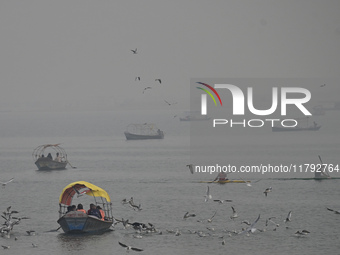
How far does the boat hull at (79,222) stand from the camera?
50906mm

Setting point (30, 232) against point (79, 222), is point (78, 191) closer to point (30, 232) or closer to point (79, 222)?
point (79, 222)

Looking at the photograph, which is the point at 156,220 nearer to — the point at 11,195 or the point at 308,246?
the point at 308,246

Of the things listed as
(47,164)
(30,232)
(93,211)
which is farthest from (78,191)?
(47,164)

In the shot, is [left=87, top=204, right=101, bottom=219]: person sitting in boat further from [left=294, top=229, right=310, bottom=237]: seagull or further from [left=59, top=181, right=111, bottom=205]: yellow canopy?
[left=294, top=229, right=310, bottom=237]: seagull

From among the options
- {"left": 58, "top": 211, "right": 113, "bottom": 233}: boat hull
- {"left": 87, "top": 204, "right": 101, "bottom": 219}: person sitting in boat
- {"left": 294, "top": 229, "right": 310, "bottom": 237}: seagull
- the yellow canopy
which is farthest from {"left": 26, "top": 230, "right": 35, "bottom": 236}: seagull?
{"left": 294, "top": 229, "right": 310, "bottom": 237}: seagull

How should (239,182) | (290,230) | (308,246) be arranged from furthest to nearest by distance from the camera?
(239,182) < (290,230) < (308,246)

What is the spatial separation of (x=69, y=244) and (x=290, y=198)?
30.1 m

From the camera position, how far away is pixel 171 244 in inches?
1954

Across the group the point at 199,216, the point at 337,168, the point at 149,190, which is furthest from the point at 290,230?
the point at 337,168

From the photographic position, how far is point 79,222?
168 ft

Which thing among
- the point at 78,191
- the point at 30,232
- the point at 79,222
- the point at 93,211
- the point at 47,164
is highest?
the point at 78,191

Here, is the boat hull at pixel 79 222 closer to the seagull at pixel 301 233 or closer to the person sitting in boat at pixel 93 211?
the person sitting in boat at pixel 93 211

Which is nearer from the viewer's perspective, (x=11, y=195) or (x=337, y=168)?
(x=11, y=195)

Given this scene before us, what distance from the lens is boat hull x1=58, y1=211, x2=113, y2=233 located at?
50906 millimetres
